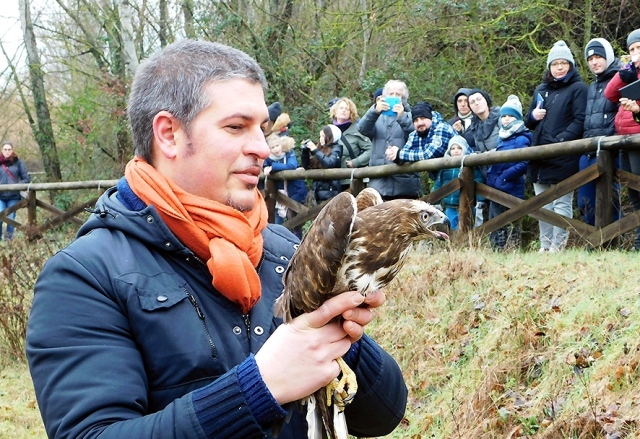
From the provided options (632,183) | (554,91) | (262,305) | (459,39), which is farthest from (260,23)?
(262,305)

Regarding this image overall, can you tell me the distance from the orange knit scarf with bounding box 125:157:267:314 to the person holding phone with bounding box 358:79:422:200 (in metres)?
8.04

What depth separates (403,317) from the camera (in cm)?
758

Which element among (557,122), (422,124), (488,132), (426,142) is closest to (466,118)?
(488,132)

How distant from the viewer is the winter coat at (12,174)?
2064 cm

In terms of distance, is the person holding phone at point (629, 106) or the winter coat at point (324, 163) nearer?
the person holding phone at point (629, 106)

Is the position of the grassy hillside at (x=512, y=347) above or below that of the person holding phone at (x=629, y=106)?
below

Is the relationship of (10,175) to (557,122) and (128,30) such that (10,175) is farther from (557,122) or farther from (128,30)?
(557,122)

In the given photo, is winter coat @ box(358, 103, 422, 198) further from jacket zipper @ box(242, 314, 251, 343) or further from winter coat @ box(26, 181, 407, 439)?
jacket zipper @ box(242, 314, 251, 343)

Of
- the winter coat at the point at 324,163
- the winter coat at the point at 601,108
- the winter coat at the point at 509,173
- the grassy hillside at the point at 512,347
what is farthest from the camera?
the winter coat at the point at 324,163

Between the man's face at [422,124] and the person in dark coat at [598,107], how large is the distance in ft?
6.46

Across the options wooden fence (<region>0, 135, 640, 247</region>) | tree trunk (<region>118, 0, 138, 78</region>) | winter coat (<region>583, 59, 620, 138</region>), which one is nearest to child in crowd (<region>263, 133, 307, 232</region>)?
wooden fence (<region>0, 135, 640, 247</region>)

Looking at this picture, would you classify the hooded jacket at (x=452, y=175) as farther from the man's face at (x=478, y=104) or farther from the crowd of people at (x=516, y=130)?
the man's face at (x=478, y=104)

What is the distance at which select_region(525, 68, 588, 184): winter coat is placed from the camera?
9.00 metres

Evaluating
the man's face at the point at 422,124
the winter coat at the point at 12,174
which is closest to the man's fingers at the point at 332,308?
the man's face at the point at 422,124
